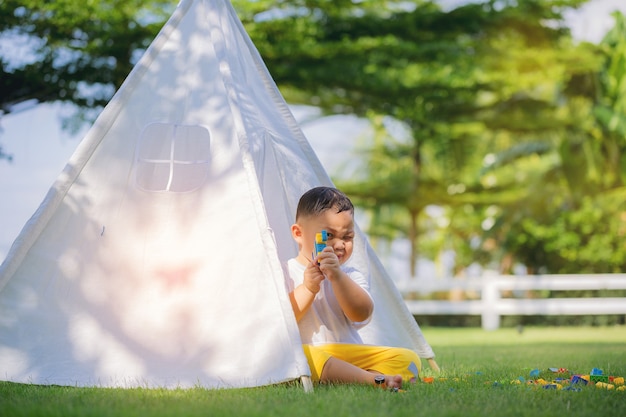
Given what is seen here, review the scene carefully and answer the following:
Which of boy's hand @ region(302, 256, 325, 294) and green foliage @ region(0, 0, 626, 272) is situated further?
green foliage @ region(0, 0, 626, 272)

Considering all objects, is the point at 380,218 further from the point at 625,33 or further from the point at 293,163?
the point at 293,163

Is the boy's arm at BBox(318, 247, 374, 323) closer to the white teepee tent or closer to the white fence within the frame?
the white teepee tent

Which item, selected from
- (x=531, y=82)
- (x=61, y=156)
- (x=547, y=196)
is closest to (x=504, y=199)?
(x=547, y=196)

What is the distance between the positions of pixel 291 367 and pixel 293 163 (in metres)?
1.57

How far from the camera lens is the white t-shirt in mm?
3939

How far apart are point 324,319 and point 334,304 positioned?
9 cm

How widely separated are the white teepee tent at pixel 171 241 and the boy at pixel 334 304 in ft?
0.66

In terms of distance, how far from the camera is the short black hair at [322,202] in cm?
385

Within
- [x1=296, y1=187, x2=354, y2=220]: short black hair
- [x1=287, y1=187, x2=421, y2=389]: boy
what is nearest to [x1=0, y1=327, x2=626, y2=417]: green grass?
[x1=287, y1=187, x2=421, y2=389]: boy

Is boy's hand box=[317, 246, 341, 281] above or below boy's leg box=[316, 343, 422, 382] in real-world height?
above

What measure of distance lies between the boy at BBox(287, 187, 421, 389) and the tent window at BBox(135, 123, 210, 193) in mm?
629

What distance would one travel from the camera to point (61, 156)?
1288 centimetres

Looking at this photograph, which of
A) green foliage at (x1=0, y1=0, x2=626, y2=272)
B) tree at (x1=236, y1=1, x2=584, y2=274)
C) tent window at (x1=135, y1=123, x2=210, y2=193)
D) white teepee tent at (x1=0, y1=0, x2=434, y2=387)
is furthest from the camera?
tree at (x1=236, y1=1, x2=584, y2=274)

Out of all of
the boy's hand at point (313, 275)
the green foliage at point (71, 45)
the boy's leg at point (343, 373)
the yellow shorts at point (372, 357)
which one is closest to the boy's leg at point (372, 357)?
the yellow shorts at point (372, 357)
